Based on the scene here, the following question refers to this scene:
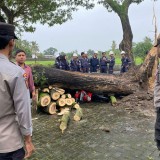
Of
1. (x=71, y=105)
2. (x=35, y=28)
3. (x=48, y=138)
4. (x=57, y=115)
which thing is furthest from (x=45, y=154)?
(x=35, y=28)

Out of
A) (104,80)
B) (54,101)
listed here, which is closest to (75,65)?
(104,80)

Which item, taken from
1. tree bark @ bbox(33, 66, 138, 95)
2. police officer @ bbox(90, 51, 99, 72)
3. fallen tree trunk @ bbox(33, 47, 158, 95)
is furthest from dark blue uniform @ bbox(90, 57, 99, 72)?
tree bark @ bbox(33, 66, 138, 95)

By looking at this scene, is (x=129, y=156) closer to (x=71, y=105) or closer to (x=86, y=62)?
(x=71, y=105)

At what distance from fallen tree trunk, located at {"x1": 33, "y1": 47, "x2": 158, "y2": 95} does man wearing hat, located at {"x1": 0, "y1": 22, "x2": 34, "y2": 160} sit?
594 centimetres

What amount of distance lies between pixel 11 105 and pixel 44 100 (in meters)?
5.76

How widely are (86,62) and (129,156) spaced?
11698mm

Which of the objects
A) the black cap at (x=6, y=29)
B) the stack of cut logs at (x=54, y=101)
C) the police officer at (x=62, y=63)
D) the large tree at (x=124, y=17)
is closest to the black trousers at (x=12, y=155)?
the black cap at (x=6, y=29)

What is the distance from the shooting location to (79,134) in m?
5.96

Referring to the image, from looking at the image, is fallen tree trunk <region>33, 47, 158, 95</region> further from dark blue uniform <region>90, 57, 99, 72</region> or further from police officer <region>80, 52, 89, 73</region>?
dark blue uniform <region>90, 57, 99, 72</region>

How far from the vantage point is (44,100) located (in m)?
7.91

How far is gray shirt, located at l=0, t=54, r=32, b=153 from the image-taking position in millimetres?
2096

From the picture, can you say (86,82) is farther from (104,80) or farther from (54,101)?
(54,101)

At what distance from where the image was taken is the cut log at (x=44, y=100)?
7.86m

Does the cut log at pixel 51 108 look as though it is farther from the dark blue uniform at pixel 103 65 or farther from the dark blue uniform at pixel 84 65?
the dark blue uniform at pixel 103 65
